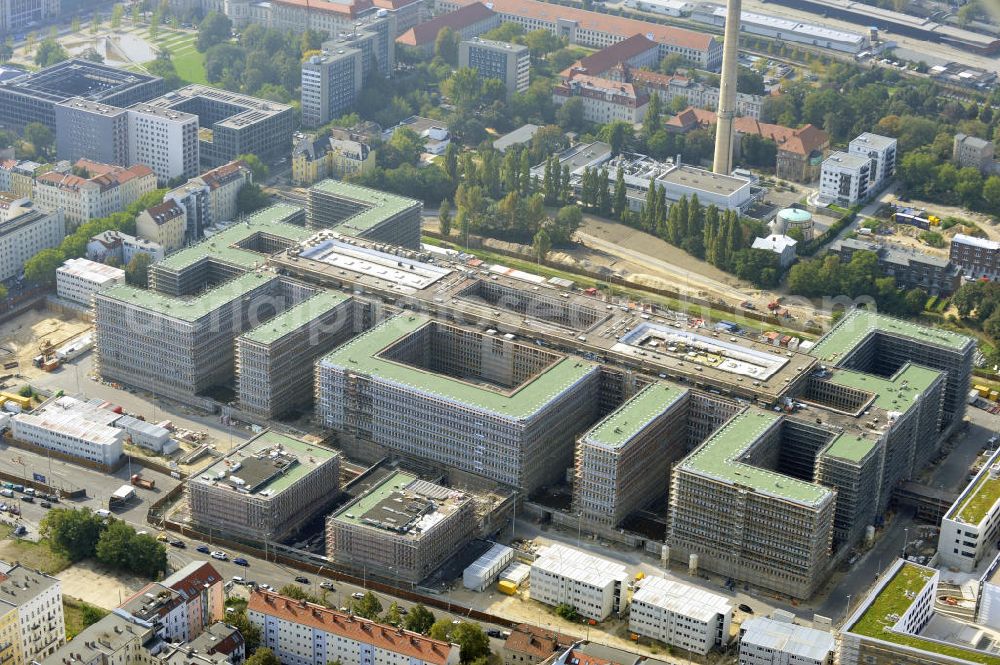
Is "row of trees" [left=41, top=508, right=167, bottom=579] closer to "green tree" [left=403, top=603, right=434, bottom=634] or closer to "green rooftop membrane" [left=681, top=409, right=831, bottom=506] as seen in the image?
"green tree" [left=403, top=603, right=434, bottom=634]

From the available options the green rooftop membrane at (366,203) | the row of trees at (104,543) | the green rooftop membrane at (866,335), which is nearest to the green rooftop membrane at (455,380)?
the green rooftop membrane at (866,335)

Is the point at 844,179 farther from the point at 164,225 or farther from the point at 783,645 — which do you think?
the point at 783,645

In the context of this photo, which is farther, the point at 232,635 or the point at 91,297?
the point at 91,297

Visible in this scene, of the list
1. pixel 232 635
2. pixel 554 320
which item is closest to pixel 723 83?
pixel 554 320

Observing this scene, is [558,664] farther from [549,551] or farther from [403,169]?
[403,169]

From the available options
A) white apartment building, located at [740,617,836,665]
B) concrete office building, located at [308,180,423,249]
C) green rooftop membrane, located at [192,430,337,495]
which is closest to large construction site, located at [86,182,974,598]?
concrete office building, located at [308,180,423,249]

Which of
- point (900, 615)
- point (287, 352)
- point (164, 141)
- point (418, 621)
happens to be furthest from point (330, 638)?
point (164, 141)
